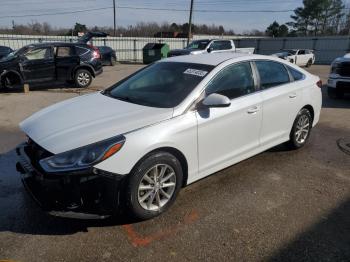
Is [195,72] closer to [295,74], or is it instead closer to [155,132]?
[155,132]

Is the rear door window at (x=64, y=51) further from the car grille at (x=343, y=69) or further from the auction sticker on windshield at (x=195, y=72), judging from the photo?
the auction sticker on windshield at (x=195, y=72)

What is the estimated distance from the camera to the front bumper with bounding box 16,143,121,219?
110 inches

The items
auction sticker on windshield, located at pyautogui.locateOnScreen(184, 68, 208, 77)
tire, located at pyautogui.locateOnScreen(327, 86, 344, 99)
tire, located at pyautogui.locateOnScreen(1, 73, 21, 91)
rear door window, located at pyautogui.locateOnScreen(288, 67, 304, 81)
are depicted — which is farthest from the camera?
tire, located at pyautogui.locateOnScreen(1, 73, 21, 91)

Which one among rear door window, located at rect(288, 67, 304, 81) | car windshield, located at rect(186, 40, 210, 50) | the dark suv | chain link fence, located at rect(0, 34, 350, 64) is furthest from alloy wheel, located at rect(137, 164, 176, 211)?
chain link fence, located at rect(0, 34, 350, 64)

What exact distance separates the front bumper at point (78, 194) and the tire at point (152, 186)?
0.17 metres

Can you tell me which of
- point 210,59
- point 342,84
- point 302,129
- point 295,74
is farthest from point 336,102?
point 210,59

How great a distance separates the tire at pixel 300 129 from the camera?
496 centimetres

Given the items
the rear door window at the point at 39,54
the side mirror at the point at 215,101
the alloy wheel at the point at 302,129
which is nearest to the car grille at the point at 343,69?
the alloy wheel at the point at 302,129

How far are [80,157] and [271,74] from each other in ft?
9.62

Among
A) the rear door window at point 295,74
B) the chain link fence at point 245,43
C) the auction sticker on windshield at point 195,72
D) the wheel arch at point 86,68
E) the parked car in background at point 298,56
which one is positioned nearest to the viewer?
the auction sticker on windshield at point 195,72

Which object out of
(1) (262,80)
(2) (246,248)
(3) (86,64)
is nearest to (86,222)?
(2) (246,248)

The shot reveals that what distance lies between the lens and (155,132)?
10.3 ft

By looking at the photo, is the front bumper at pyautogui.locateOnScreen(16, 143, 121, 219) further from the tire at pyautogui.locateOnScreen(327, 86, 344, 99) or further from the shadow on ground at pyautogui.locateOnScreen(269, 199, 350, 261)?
the tire at pyautogui.locateOnScreen(327, 86, 344, 99)

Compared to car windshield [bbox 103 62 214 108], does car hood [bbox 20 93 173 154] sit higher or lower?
lower
